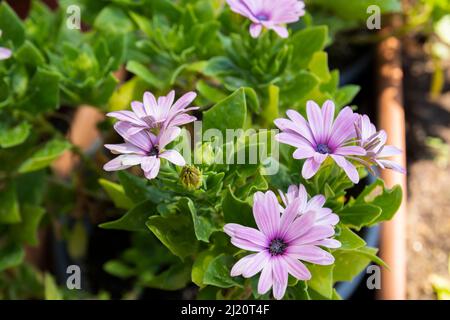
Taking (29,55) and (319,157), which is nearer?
(319,157)

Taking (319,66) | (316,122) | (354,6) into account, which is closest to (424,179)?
(354,6)

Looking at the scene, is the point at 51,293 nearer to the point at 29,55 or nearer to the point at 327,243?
the point at 29,55

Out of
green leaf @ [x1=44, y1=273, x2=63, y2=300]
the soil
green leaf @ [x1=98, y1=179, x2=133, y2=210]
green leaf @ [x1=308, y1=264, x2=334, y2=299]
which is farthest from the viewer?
the soil

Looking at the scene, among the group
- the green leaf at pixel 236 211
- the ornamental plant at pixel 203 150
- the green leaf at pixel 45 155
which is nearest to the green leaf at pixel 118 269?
the ornamental plant at pixel 203 150

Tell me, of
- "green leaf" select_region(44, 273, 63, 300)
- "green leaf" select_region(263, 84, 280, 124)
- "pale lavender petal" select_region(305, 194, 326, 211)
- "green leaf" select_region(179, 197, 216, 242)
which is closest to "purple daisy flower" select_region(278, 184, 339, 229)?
"pale lavender petal" select_region(305, 194, 326, 211)

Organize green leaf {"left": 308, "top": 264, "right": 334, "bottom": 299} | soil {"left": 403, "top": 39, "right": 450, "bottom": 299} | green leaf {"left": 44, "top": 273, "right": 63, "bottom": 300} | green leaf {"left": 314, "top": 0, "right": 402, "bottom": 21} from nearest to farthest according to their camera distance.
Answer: green leaf {"left": 308, "top": 264, "right": 334, "bottom": 299}, green leaf {"left": 44, "top": 273, "right": 63, "bottom": 300}, green leaf {"left": 314, "top": 0, "right": 402, "bottom": 21}, soil {"left": 403, "top": 39, "right": 450, "bottom": 299}

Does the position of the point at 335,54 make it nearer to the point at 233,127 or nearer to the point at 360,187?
the point at 360,187

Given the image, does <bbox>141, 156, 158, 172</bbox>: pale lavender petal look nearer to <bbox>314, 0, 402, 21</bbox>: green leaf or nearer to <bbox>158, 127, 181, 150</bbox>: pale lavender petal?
<bbox>158, 127, 181, 150</bbox>: pale lavender petal
